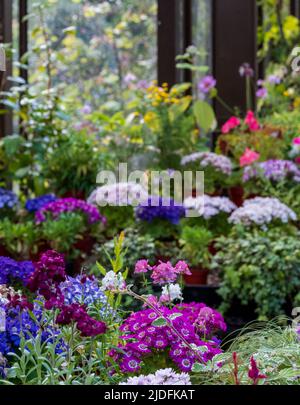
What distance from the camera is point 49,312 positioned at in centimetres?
181

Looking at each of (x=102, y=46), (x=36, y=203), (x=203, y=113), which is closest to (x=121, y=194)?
(x=36, y=203)

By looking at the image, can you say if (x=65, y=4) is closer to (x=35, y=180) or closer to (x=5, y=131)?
(x=5, y=131)

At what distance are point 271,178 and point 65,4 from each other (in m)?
2.07

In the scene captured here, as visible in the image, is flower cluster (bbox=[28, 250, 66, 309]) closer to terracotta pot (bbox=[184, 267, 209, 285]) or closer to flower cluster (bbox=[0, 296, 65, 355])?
flower cluster (bbox=[0, 296, 65, 355])

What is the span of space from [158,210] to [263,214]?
0.51 metres

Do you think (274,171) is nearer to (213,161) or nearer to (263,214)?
(213,161)

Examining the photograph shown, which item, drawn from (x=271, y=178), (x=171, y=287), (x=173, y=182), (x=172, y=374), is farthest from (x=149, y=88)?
(x=172, y=374)

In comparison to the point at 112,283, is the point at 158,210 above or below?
above

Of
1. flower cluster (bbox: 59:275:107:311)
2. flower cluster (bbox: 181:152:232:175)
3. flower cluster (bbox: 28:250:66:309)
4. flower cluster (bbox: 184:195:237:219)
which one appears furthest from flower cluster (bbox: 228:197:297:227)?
flower cluster (bbox: 28:250:66:309)

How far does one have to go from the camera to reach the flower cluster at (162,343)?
5.42 ft

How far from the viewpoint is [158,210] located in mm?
4016

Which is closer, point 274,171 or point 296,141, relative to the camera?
point 274,171

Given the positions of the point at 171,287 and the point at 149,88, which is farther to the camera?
the point at 149,88

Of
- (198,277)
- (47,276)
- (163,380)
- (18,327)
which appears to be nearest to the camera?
(163,380)
